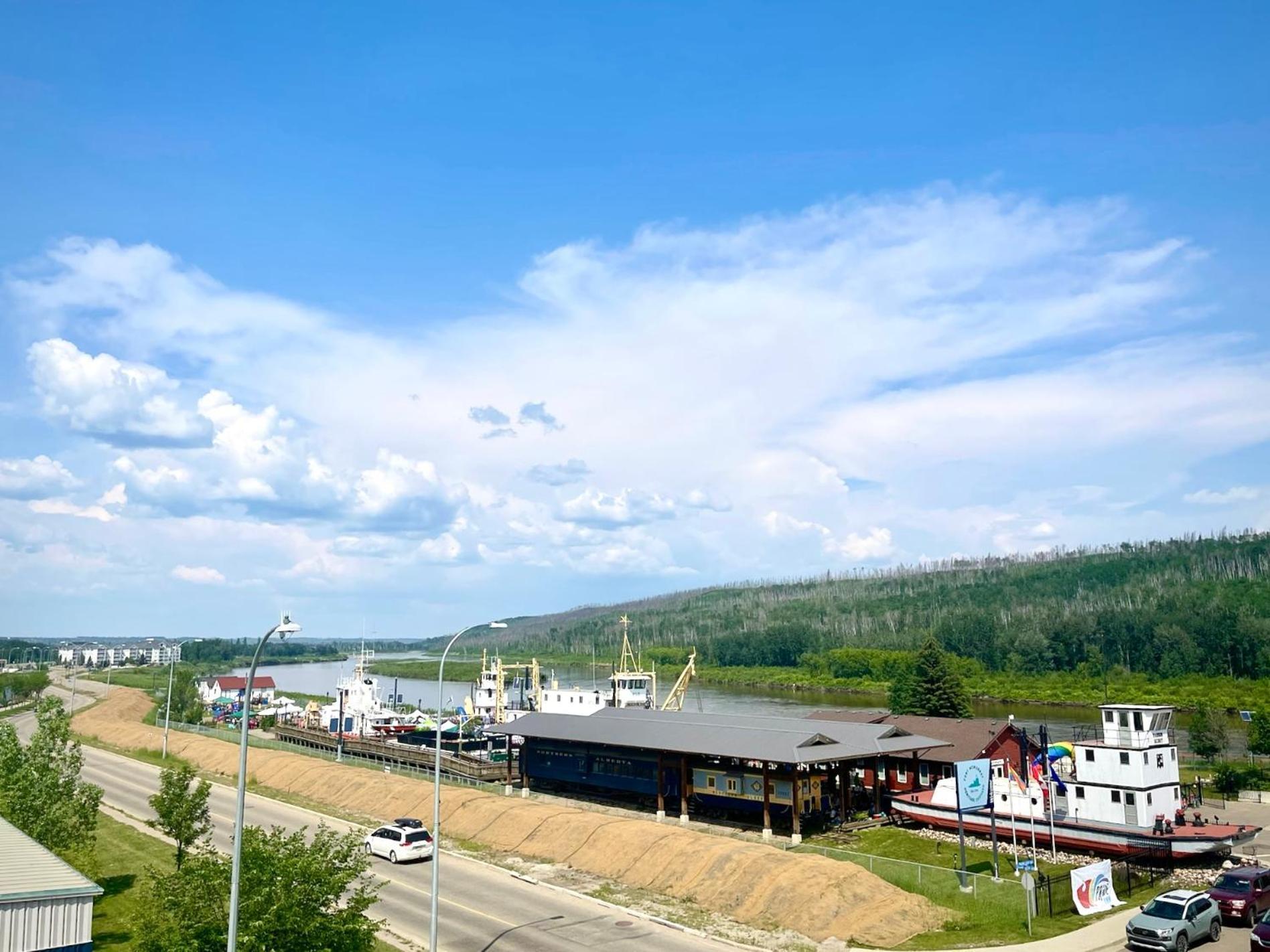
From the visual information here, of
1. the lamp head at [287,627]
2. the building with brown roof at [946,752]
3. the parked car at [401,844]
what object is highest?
the lamp head at [287,627]

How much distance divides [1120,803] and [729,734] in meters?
18.1

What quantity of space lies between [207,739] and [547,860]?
54415mm

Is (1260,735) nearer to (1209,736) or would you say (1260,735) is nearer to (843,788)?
(1209,736)

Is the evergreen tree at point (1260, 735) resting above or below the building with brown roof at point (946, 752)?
below

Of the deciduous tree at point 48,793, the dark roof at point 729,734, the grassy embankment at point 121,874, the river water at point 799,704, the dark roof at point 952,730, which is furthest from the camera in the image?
the river water at point 799,704

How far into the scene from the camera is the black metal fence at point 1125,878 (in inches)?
1310

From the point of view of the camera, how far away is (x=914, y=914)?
31672 mm

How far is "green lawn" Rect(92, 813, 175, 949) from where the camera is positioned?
3155cm

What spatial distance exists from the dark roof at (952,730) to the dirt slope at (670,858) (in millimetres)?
17327

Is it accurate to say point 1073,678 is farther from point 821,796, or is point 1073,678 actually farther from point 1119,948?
point 1119,948

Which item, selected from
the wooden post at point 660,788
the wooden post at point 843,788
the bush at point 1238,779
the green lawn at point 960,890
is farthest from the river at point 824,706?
the green lawn at point 960,890

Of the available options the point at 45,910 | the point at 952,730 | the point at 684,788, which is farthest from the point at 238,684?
the point at 45,910

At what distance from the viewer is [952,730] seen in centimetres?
5625

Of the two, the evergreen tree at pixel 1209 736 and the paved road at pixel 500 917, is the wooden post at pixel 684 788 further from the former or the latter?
the evergreen tree at pixel 1209 736
